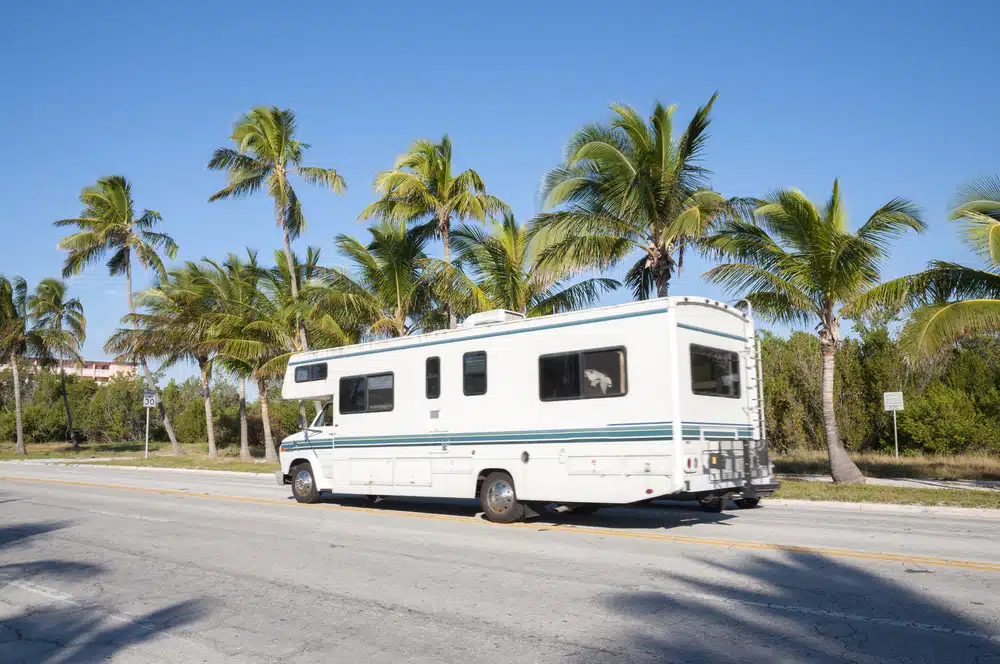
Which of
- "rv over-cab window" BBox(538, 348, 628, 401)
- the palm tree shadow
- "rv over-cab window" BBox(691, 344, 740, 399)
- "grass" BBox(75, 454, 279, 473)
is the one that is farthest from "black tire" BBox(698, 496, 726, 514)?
"grass" BBox(75, 454, 279, 473)

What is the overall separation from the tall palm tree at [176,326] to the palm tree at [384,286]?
8368 millimetres

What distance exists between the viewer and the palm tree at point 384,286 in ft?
84.8

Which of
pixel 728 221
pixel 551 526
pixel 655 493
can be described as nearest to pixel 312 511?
pixel 551 526

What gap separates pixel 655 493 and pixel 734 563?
7.52 feet

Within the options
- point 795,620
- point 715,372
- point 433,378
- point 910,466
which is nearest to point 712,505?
point 715,372

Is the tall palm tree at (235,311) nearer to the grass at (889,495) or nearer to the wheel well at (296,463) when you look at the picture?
the wheel well at (296,463)

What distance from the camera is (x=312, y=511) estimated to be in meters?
14.8

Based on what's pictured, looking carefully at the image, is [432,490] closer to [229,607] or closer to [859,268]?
[229,607]

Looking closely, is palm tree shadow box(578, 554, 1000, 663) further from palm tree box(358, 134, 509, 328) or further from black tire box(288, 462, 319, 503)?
palm tree box(358, 134, 509, 328)

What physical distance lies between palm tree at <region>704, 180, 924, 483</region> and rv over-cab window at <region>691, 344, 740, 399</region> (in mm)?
6077

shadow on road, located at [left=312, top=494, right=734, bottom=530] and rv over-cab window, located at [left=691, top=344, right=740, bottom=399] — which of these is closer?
rv over-cab window, located at [left=691, top=344, right=740, bottom=399]

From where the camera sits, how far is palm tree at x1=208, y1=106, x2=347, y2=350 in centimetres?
2984

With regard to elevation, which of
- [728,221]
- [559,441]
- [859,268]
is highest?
[728,221]

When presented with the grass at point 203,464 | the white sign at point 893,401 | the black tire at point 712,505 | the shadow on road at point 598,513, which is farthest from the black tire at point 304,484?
the white sign at point 893,401
